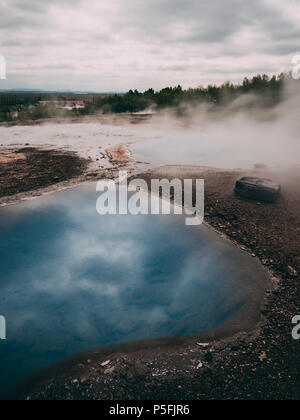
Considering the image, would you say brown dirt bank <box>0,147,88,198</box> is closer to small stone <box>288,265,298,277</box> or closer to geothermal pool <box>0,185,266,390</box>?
geothermal pool <box>0,185,266,390</box>

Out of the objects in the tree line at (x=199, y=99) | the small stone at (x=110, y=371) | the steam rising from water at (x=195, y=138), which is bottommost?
the small stone at (x=110, y=371)

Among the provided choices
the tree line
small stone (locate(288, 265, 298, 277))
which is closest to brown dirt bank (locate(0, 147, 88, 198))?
small stone (locate(288, 265, 298, 277))

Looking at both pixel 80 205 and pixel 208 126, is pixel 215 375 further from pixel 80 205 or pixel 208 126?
pixel 208 126

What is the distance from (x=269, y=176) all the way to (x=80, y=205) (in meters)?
7.71

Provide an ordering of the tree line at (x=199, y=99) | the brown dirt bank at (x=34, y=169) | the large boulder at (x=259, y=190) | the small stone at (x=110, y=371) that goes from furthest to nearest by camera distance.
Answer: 1. the tree line at (x=199, y=99)
2. the brown dirt bank at (x=34, y=169)
3. the large boulder at (x=259, y=190)
4. the small stone at (x=110, y=371)

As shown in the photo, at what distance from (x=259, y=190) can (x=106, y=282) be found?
610cm

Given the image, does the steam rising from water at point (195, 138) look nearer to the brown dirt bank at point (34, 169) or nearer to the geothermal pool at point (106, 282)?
the brown dirt bank at point (34, 169)

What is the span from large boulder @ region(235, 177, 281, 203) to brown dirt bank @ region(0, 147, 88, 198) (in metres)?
7.02

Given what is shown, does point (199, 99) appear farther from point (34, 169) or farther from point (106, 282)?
point (106, 282)

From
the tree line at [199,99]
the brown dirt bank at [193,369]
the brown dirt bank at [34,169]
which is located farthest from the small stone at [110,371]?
the tree line at [199,99]

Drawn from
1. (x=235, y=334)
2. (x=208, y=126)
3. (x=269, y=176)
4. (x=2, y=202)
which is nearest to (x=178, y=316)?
(x=235, y=334)

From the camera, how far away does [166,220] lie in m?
8.76

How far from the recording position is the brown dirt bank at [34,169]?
37.1 feet

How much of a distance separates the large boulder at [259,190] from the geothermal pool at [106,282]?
8.38 feet
